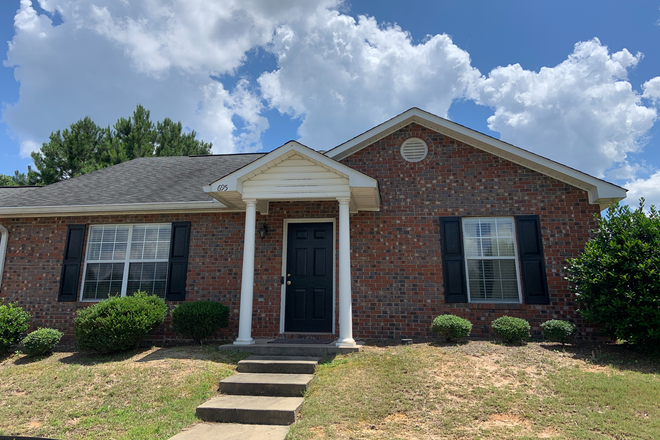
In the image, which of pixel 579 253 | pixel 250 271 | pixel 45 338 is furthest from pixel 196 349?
pixel 579 253

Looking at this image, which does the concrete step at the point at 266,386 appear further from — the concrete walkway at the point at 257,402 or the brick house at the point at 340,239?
the brick house at the point at 340,239

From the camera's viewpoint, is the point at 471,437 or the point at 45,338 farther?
the point at 45,338

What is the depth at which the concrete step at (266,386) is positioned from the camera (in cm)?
520

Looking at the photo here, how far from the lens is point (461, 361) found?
577cm

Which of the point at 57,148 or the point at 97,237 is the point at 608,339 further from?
the point at 57,148

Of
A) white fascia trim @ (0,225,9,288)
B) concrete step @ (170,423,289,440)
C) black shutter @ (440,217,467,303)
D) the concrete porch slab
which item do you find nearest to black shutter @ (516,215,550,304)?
black shutter @ (440,217,467,303)

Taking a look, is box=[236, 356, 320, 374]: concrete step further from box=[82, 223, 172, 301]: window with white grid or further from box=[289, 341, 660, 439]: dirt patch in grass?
box=[82, 223, 172, 301]: window with white grid

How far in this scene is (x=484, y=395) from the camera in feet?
15.6

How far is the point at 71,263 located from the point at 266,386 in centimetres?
615

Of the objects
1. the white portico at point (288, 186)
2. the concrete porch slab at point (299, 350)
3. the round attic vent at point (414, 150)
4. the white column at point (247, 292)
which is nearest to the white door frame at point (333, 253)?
the white portico at point (288, 186)

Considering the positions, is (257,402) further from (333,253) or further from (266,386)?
(333,253)

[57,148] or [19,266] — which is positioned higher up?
[57,148]

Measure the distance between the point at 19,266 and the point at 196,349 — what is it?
504cm

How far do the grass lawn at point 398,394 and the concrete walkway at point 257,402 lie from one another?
170mm
